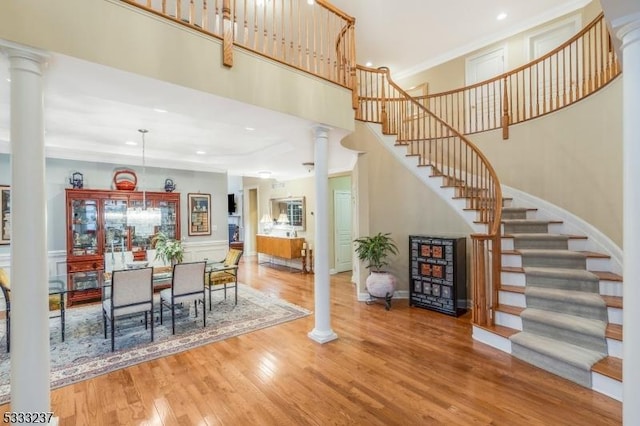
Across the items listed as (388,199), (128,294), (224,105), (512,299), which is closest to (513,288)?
(512,299)

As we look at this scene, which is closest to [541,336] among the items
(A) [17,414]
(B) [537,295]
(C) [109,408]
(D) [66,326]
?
(B) [537,295]

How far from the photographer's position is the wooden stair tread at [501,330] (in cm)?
323

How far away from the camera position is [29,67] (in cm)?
195

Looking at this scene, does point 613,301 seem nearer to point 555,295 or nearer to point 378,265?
point 555,295

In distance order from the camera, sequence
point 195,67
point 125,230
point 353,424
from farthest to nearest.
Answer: point 125,230 < point 195,67 < point 353,424

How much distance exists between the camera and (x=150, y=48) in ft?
7.67

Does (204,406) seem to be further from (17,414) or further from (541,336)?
(541,336)

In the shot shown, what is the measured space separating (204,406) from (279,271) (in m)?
5.52

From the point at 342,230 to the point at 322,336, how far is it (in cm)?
422

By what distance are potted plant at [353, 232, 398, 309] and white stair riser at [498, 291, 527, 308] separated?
1.53 m

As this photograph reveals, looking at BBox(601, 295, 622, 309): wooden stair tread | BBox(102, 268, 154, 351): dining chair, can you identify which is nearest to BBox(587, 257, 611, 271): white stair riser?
BBox(601, 295, 622, 309): wooden stair tread

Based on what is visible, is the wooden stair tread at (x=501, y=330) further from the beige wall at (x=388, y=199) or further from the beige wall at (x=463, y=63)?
the beige wall at (x=463, y=63)

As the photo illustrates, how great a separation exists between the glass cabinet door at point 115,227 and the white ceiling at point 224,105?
0.92m

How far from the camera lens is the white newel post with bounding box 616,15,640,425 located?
1.61 meters
